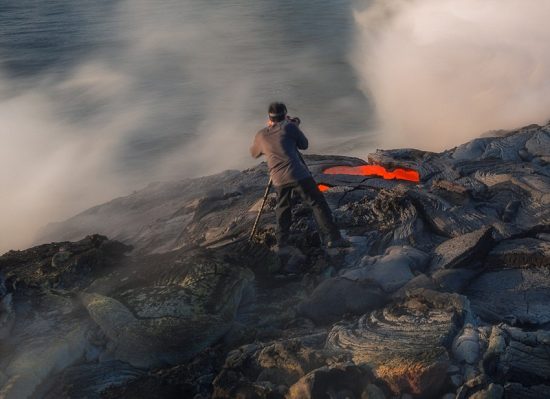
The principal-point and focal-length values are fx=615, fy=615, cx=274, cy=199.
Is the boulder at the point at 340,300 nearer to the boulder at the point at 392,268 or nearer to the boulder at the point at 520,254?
the boulder at the point at 392,268

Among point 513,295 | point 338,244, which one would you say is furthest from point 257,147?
point 513,295

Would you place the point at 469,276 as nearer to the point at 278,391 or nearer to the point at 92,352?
the point at 278,391

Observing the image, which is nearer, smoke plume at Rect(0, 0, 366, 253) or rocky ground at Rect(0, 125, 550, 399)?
rocky ground at Rect(0, 125, 550, 399)

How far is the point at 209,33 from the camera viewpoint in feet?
147

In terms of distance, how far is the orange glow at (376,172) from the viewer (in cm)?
1150

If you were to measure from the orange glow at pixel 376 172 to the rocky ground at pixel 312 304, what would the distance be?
1.67 feet

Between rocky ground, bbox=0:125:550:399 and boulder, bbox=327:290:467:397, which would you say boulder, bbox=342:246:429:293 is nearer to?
rocky ground, bbox=0:125:550:399

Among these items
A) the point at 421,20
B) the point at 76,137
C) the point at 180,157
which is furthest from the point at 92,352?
the point at 421,20

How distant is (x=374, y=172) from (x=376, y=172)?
39mm

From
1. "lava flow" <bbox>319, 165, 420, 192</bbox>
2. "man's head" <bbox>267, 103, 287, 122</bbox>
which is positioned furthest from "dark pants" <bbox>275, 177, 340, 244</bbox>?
"lava flow" <bbox>319, 165, 420, 192</bbox>

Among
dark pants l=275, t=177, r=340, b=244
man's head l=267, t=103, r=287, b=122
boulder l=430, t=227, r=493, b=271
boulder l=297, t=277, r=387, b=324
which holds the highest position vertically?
man's head l=267, t=103, r=287, b=122

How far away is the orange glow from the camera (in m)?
11.5

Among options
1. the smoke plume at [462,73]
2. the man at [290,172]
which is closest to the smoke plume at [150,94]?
the smoke plume at [462,73]

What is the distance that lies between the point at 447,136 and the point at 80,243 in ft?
44.7
